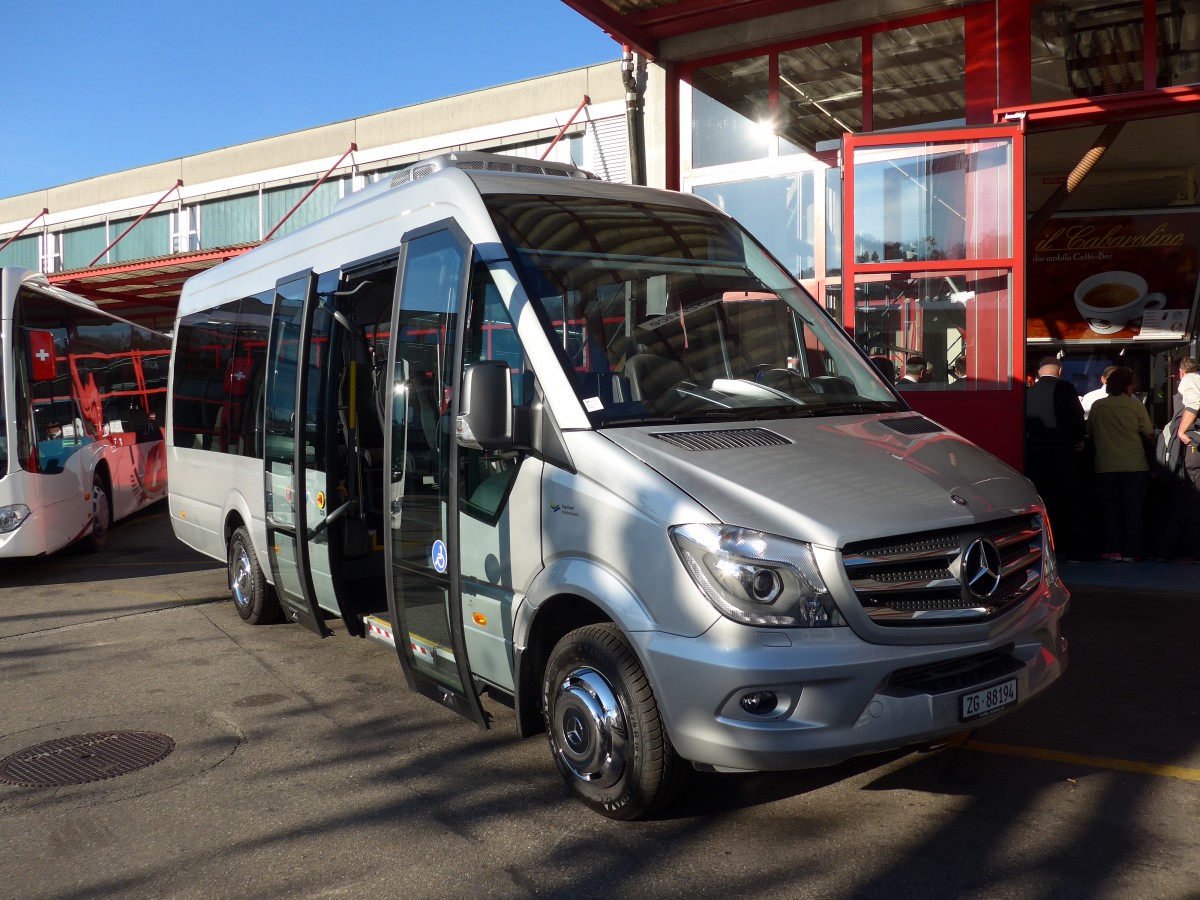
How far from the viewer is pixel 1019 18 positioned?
10.4 m

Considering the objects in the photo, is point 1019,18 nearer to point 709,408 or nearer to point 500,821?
point 709,408

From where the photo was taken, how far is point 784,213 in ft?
39.5

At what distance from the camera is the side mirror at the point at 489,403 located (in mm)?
4129

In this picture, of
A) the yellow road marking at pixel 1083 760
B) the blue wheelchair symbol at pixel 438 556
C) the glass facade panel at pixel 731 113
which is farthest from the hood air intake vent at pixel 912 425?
the glass facade panel at pixel 731 113

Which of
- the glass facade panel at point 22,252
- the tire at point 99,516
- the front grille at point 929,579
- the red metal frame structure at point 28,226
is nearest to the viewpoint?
the front grille at point 929,579

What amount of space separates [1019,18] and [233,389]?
26.1 ft

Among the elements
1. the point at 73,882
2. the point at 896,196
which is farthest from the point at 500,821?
the point at 896,196

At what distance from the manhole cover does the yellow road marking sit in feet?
12.2

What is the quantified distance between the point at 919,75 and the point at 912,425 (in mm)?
7433

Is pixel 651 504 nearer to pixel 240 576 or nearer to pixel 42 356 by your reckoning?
pixel 240 576

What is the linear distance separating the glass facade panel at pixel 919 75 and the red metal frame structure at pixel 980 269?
3.84ft

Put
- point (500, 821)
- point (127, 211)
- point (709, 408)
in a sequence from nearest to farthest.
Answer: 1. point (500, 821)
2. point (709, 408)
3. point (127, 211)

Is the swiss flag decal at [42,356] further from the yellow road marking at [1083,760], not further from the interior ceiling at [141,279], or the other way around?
the yellow road marking at [1083,760]

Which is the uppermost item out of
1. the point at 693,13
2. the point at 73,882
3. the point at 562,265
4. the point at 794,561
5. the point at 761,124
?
the point at 693,13
